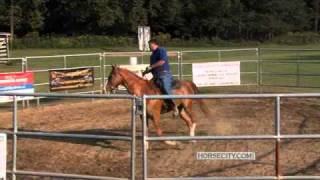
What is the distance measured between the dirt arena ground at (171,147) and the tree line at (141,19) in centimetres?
7322

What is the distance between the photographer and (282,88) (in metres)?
25.2

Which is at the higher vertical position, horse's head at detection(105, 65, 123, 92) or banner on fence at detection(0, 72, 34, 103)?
horse's head at detection(105, 65, 123, 92)

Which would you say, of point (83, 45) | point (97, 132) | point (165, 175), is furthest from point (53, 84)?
point (83, 45)

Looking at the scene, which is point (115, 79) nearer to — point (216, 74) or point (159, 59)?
point (159, 59)

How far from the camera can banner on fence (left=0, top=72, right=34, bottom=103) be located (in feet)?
59.4

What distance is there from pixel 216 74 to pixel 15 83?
28.4 feet

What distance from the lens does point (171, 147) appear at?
11703 mm

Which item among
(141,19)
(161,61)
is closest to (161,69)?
(161,61)

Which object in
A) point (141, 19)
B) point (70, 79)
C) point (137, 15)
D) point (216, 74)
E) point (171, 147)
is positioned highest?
point (137, 15)

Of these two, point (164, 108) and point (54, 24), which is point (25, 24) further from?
point (164, 108)

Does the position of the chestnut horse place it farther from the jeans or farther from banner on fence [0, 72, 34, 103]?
banner on fence [0, 72, 34, 103]

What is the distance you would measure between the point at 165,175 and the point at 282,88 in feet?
53.5

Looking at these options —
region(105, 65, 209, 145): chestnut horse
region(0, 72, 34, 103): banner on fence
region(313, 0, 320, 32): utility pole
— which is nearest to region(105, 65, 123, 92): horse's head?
region(105, 65, 209, 145): chestnut horse

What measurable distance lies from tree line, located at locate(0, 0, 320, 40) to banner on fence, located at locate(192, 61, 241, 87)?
66.3 m
